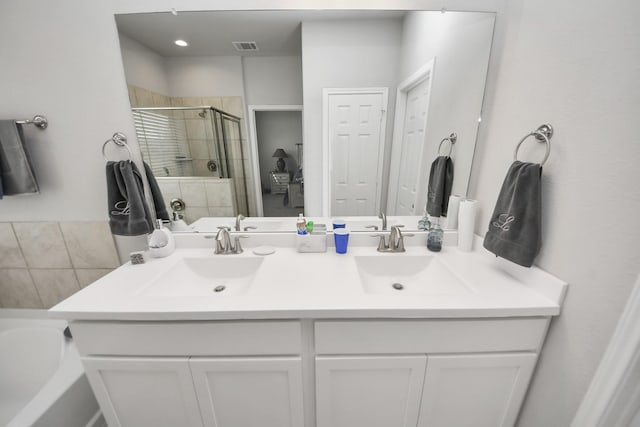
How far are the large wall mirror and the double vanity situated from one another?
0.52 m

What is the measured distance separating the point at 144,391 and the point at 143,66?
141cm

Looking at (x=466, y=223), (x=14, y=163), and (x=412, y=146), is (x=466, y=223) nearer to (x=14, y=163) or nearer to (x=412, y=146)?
(x=412, y=146)

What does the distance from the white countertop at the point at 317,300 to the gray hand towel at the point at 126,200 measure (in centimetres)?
28

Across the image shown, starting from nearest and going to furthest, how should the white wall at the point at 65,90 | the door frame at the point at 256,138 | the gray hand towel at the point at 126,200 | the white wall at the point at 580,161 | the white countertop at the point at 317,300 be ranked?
the white wall at the point at 580,161
the white countertop at the point at 317,300
the white wall at the point at 65,90
the gray hand towel at the point at 126,200
the door frame at the point at 256,138

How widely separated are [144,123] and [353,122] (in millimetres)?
1053

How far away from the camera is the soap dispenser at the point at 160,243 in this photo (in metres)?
1.12

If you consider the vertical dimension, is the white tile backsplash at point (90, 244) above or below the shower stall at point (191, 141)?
below

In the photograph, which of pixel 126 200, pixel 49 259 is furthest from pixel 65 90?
pixel 49 259

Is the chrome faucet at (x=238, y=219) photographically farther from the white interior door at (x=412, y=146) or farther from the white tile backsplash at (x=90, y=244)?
the white interior door at (x=412, y=146)

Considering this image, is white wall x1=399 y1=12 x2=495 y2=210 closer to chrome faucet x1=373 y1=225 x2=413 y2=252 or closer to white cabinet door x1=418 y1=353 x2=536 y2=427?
chrome faucet x1=373 y1=225 x2=413 y2=252

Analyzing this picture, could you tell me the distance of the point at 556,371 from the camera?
30.4 inches

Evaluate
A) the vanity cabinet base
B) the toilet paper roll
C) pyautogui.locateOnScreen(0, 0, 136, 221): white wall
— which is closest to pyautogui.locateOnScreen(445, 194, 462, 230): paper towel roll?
the toilet paper roll

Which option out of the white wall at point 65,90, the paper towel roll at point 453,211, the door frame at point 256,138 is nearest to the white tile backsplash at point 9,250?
the white wall at point 65,90

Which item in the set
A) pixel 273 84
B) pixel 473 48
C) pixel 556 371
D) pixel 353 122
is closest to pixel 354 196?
pixel 353 122
